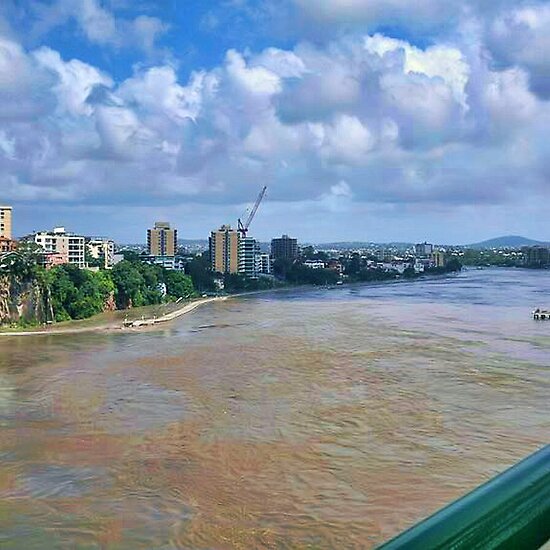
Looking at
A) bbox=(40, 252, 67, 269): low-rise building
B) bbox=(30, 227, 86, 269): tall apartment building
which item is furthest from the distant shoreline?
bbox=(30, 227, 86, 269): tall apartment building

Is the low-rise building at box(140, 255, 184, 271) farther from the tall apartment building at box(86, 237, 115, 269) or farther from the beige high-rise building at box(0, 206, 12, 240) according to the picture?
the beige high-rise building at box(0, 206, 12, 240)

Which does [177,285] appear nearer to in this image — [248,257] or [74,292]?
[74,292]

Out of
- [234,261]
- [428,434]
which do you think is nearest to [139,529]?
[428,434]

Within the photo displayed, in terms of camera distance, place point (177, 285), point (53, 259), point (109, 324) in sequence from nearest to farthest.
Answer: point (109, 324) → point (53, 259) → point (177, 285)

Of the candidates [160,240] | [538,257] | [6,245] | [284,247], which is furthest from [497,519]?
[538,257]

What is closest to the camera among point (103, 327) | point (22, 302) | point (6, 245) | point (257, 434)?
point (257, 434)

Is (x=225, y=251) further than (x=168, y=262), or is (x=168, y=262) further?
(x=225, y=251)

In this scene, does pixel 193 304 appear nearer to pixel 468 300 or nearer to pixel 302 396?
pixel 468 300
